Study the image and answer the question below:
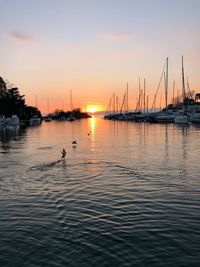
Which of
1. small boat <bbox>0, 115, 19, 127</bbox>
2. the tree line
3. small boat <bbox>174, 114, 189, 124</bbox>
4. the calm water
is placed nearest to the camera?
the calm water

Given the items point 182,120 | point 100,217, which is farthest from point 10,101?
point 100,217

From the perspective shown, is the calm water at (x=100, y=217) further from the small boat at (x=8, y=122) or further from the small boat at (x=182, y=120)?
the small boat at (x=8, y=122)

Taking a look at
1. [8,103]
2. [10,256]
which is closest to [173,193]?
[10,256]

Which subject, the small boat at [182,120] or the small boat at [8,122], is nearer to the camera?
the small boat at [182,120]

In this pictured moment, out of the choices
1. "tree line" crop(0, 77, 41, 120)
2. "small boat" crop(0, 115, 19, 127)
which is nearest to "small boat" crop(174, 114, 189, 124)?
"small boat" crop(0, 115, 19, 127)

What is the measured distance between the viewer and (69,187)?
1881 cm

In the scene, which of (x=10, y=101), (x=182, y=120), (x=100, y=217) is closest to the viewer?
(x=100, y=217)

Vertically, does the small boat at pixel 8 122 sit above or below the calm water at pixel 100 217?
above

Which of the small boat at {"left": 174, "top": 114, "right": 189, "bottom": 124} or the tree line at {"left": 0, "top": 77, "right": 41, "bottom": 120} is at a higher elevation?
the tree line at {"left": 0, "top": 77, "right": 41, "bottom": 120}

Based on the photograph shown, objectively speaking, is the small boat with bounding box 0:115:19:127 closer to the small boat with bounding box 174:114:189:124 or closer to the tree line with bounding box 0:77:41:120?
the tree line with bounding box 0:77:41:120

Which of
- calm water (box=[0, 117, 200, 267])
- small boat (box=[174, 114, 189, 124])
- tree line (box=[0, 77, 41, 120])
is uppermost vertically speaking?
tree line (box=[0, 77, 41, 120])

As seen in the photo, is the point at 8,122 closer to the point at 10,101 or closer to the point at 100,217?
the point at 10,101

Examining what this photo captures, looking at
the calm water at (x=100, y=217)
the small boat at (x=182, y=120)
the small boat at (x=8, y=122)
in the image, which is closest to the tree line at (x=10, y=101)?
the small boat at (x=8, y=122)

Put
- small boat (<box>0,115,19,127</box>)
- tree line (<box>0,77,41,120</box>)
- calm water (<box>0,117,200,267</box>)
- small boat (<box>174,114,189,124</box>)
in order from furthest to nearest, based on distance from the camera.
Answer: tree line (<box>0,77,41,120</box>) < small boat (<box>0,115,19,127</box>) < small boat (<box>174,114,189,124</box>) < calm water (<box>0,117,200,267</box>)
